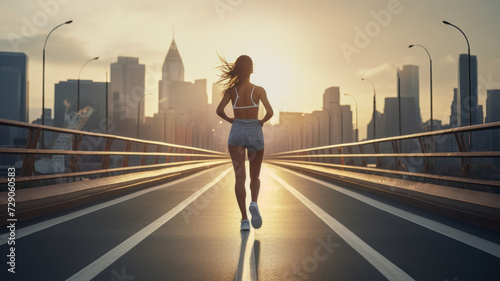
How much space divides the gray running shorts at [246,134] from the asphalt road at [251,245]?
3.72 feet

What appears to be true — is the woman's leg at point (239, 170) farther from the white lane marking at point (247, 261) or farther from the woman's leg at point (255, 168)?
the white lane marking at point (247, 261)

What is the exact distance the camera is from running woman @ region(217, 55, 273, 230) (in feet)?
22.0

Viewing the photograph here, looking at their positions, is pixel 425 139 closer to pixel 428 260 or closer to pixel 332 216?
pixel 332 216

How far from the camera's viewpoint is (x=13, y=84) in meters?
190

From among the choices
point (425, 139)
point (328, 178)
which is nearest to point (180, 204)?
point (425, 139)

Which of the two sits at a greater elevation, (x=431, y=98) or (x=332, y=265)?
(x=431, y=98)

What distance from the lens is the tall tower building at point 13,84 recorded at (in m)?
179

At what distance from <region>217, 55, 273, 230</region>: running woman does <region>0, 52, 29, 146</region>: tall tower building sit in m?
185

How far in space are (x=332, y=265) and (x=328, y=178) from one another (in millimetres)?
13833

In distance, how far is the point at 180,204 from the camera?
9.60 metres

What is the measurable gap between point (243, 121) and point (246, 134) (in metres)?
0.18

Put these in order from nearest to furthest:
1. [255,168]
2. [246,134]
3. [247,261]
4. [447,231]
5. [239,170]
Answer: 1. [247,261]
2. [447,231]
3. [246,134]
4. [239,170]
5. [255,168]

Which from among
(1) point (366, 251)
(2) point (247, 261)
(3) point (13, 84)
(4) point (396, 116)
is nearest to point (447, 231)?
(1) point (366, 251)

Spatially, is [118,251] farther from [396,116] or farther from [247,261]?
[396,116]
